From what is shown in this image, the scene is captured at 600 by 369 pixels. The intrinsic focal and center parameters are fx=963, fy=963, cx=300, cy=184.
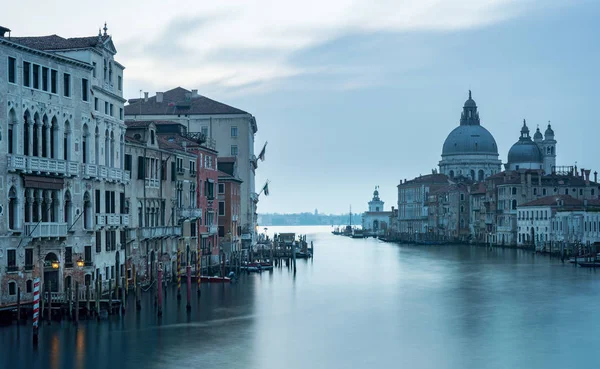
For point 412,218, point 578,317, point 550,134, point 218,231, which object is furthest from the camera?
point 412,218

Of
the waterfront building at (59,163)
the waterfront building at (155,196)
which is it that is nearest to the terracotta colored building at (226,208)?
the waterfront building at (155,196)

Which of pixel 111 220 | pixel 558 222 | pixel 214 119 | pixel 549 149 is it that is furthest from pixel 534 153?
pixel 111 220

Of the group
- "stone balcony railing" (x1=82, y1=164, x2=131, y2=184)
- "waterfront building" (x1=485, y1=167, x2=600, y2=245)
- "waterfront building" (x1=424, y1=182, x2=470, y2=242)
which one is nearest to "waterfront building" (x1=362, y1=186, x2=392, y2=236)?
"waterfront building" (x1=424, y1=182, x2=470, y2=242)

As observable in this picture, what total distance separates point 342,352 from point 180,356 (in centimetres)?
447

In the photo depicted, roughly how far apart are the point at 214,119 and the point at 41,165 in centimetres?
3429

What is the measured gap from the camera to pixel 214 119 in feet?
208

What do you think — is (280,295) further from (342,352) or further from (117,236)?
(342,352)

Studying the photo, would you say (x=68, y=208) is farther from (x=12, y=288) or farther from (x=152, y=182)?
(x=152, y=182)

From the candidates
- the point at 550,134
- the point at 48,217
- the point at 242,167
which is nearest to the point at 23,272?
the point at 48,217

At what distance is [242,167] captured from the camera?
6444 cm

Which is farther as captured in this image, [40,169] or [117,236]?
[117,236]

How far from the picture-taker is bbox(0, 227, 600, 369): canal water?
81.6 feet

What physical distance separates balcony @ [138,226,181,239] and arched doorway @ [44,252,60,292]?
7483 millimetres

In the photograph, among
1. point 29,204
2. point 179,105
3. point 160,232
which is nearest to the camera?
point 29,204
